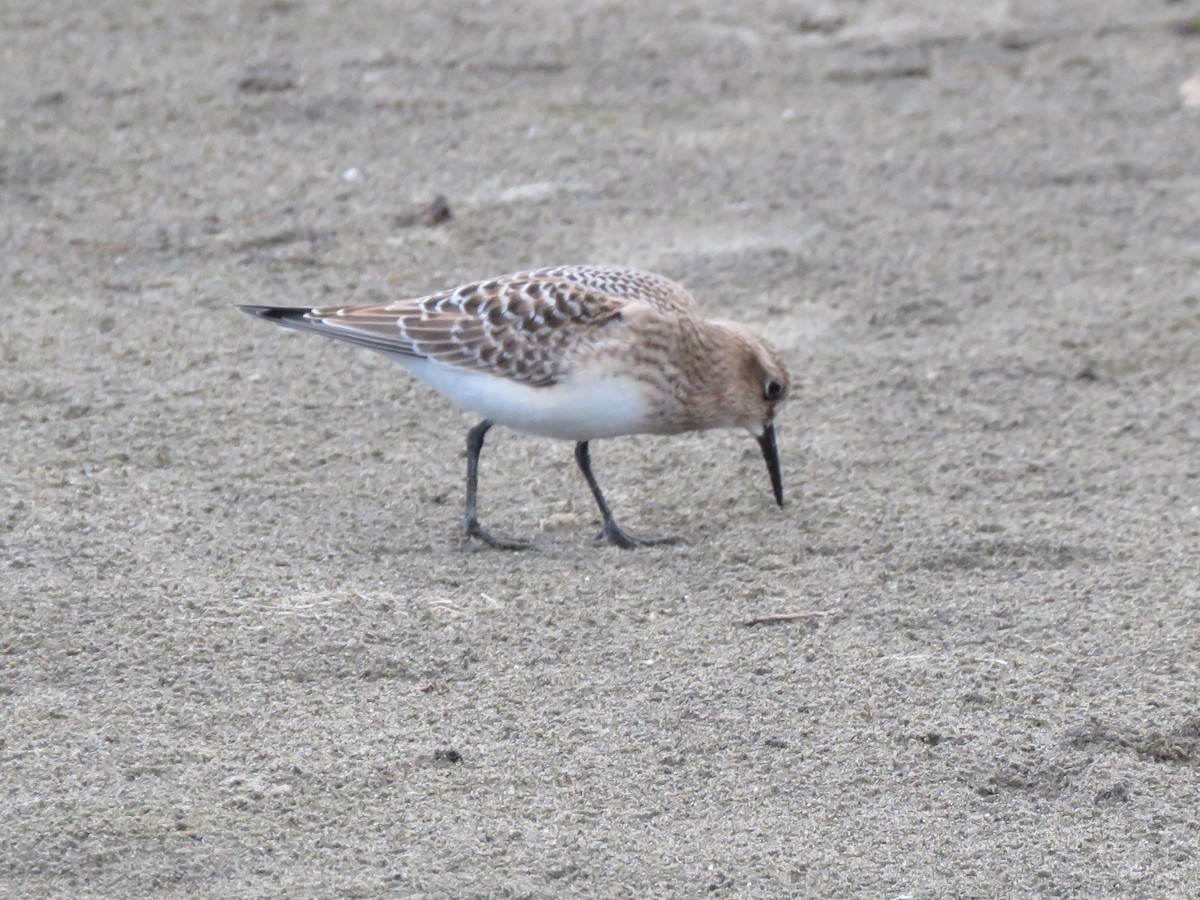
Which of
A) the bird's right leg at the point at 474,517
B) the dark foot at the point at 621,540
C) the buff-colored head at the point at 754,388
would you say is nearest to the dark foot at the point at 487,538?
the bird's right leg at the point at 474,517

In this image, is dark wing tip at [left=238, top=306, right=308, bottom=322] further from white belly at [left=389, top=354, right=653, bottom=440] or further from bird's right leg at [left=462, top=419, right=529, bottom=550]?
bird's right leg at [left=462, top=419, right=529, bottom=550]

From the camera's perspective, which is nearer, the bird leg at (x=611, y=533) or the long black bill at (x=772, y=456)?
the bird leg at (x=611, y=533)

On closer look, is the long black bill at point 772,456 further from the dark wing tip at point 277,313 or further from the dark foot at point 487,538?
the dark wing tip at point 277,313

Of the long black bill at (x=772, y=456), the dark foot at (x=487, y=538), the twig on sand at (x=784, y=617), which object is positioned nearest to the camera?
the twig on sand at (x=784, y=617)

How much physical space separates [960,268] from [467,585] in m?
3.10

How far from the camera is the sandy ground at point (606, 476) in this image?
3662mm

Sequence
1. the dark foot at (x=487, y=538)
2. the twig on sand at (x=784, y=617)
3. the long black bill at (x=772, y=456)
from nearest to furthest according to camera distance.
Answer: the twig on sand at (x=784, y=617), the dark foot at (x=487, y=538), the long black bill at (x=772, y=456)

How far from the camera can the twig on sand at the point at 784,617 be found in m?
4.51

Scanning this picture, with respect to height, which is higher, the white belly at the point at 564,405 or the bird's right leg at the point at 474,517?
the white belly at the point at 564,405

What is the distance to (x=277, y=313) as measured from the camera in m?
5.15

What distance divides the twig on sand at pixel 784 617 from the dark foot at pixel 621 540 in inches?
22.7

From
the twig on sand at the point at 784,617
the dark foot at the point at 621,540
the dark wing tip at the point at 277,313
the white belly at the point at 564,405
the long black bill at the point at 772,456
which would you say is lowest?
the dark foot at the point at 621,540

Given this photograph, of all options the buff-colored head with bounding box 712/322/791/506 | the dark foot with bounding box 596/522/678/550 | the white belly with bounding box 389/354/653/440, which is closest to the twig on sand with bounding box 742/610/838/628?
the dark foot with bounding box 596/522/678/550

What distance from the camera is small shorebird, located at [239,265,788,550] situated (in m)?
5.02
